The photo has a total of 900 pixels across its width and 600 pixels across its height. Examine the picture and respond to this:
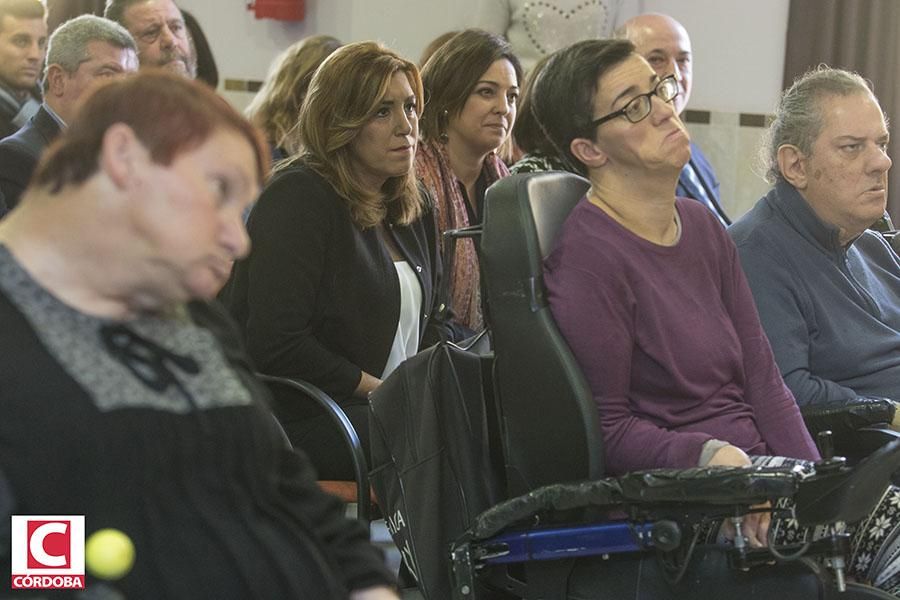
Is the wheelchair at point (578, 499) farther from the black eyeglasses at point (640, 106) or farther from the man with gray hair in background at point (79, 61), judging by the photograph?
the man with gray hair in background at point (79, 61)

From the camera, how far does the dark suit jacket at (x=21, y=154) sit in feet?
9.62

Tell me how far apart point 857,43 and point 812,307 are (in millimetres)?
2734

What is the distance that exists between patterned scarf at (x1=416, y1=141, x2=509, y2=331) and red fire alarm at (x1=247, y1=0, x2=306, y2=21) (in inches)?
84.4

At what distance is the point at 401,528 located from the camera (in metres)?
2.20

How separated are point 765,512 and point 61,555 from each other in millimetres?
1108

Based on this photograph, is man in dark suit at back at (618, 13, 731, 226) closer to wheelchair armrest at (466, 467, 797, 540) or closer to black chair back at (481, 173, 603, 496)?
black chair back at (481, 173, 603, 496)

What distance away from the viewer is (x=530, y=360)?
6.48ft

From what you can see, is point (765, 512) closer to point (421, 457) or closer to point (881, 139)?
point (421, 457)

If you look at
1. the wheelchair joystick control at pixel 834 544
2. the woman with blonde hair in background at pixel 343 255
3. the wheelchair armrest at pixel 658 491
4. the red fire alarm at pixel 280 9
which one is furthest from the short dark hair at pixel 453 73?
the red fire alarm at pixel 280 9

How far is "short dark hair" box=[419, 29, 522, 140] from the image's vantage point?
344cm

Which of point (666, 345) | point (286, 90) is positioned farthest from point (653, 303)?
point (286, 90)

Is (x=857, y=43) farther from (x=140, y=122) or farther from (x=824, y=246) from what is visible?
(x=140, y=122)

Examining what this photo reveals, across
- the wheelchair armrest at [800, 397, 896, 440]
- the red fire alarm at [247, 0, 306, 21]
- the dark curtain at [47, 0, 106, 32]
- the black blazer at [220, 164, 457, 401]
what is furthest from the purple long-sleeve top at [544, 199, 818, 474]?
the dark curtain at [47, 0, 106, 32]

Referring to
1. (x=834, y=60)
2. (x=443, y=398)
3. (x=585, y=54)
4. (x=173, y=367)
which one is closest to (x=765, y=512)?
(x=443, y=398)
